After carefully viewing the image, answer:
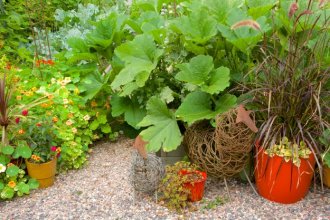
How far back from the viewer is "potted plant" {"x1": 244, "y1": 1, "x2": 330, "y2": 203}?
262 centimetres

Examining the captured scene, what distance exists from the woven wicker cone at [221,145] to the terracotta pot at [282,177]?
114mm

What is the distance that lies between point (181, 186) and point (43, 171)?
95 cm

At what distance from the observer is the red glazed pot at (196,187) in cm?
274

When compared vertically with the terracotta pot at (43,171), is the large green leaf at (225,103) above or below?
above

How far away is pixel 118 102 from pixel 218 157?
1.01 meters

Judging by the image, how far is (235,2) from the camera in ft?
10.3

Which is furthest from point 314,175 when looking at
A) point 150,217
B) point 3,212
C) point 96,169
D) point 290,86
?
point 3,212

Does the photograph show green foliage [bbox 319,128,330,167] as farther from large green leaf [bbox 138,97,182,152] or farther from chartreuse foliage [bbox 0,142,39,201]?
chartreuse foliage [bbox 0,142,39,201]

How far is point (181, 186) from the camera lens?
271 centimetres

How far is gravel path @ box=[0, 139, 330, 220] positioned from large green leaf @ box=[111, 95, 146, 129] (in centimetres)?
44

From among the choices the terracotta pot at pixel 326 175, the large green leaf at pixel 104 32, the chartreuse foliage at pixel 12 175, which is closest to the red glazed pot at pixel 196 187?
the terracotta pot at pixel 326 175

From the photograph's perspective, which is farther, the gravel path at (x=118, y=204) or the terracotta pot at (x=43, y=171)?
the terracotta pot at (x=43, y=171)

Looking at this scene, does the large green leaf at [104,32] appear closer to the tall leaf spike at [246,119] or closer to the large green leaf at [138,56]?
the large green leaf at [138,56]

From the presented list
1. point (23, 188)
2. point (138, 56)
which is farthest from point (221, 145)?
point (23, 188)
